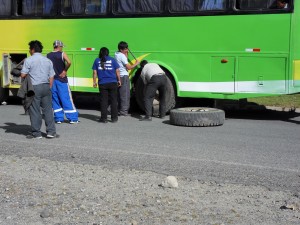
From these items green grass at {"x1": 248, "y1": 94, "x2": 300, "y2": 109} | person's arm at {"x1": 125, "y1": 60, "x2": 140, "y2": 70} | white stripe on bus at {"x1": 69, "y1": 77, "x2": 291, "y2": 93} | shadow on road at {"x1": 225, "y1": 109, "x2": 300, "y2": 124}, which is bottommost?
shadow on road at {"x1": 225, "y1": 109, "x2": 300, "y2": 124}

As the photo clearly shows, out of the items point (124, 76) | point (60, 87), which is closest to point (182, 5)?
point (124, 76)

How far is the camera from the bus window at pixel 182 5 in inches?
500

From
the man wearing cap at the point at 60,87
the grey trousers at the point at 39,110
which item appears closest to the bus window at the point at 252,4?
the man wearing cap at the point at 60,87

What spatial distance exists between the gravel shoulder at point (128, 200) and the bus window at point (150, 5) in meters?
6.32

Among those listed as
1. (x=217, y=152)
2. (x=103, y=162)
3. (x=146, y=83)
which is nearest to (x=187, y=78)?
(x=146, y=83)

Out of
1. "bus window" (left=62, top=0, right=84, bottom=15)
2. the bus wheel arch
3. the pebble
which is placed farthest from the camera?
"bus window" (left=62, top=0, right=84, bottom=15)

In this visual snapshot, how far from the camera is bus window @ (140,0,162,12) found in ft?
42.9

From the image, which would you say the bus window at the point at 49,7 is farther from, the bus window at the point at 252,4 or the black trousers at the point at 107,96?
the bus window at the point at 252,4

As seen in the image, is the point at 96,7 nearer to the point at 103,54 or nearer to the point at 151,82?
the point at 103,54

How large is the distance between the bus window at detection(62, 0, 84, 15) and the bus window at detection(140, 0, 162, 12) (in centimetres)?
168

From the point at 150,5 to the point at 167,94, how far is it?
2.06 m

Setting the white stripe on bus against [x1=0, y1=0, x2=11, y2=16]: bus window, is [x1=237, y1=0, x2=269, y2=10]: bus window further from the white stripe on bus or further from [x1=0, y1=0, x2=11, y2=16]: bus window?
[x1=0, y1=0, x2=11, y2=16]: bus window

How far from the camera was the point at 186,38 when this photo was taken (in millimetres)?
12867

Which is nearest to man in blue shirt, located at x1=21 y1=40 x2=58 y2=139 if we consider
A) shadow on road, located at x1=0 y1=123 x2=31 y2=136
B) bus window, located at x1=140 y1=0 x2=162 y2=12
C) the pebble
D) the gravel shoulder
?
shadow on road, located at x1=0 y1=123 x2=31 y2=136
